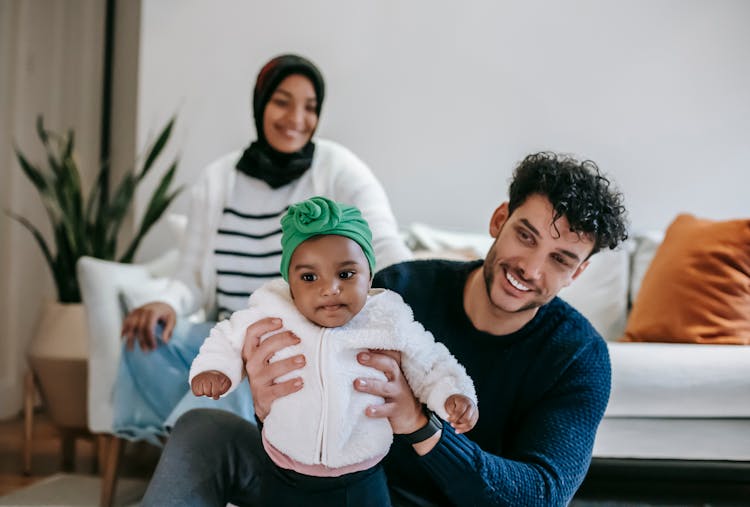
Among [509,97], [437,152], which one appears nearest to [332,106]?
[437,152]

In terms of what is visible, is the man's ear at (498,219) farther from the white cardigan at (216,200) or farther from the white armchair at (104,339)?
the white armchair at (104,339)

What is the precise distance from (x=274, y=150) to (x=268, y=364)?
1349 mm

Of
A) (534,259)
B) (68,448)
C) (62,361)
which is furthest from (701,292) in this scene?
(68,448)

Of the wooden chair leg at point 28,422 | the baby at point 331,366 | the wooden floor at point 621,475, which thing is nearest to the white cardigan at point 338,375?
the baby at point 331,366

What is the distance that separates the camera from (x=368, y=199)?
2387 mm

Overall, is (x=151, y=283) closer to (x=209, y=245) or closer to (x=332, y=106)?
(x=209, y=245)

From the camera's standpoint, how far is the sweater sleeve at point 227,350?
3.97 feet

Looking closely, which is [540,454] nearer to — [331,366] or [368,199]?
[331,366]

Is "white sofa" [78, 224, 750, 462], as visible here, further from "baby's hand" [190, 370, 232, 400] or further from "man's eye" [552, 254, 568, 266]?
"baby's hand" [190, 370, 232, 400]

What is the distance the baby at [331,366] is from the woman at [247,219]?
3.47 ft

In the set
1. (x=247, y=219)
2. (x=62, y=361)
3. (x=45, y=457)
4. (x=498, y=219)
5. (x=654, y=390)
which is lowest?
(x=45, y=457)

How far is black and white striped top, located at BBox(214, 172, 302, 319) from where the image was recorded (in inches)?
95.3

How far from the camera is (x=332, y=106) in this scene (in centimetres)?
361

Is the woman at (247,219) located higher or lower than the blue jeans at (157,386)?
higher
